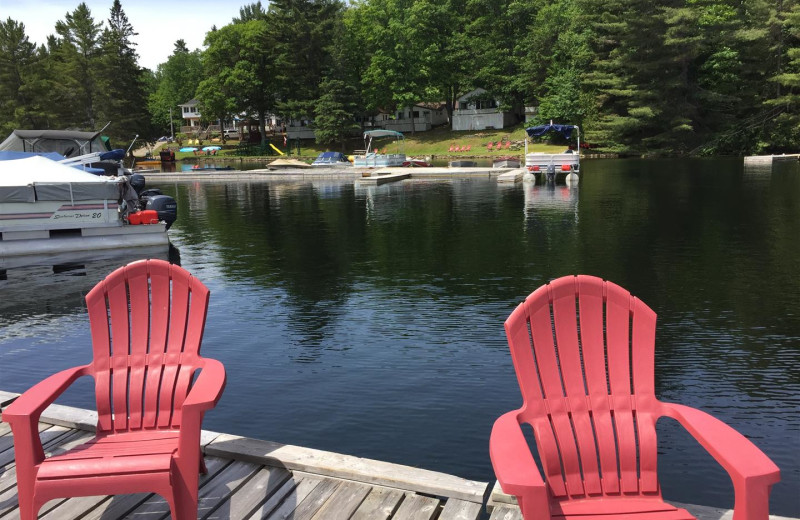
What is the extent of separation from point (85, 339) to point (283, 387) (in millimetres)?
4243

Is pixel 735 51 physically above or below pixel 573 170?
above

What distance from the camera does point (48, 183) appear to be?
16.6 m

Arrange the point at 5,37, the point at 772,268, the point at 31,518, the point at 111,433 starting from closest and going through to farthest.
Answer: the point at 31,518 → the point at 111,433 → the point at 772,268 → the point at 5,37

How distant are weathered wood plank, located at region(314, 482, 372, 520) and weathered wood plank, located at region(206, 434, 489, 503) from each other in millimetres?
66

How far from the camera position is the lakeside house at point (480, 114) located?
6919cm

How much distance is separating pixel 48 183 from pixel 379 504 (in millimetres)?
16174

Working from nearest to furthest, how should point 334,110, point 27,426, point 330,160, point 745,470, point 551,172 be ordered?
point 745,470 < point 27,426 < point 551,172 < point 330,160 < point 334,110

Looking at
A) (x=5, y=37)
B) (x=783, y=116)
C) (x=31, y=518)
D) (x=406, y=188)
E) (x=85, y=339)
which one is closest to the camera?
(x=31, y=518)

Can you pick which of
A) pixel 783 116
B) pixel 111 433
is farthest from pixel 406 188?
pixel 783 116

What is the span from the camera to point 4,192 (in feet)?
52.9

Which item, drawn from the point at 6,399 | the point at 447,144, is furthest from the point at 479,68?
the point at 6,399

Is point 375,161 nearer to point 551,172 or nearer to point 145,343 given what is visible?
point 551,172

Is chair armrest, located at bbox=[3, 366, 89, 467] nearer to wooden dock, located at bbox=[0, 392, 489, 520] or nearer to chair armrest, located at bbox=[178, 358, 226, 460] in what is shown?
wooden dock, located at bbox=[0, 392, 489, 520]

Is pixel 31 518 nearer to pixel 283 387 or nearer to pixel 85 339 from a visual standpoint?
pixel 283 387
